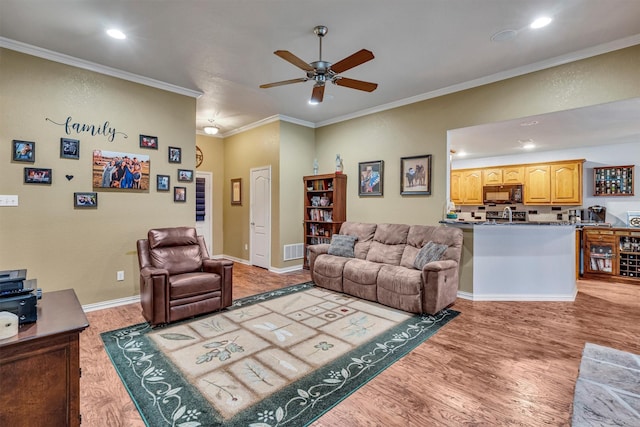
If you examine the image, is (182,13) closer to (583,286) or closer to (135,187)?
(135,187)

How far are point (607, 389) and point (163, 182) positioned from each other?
5143 mm

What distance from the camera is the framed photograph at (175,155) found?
445 cm

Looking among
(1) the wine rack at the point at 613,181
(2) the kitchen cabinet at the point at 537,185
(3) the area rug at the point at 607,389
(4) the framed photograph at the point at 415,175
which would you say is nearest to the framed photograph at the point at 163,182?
(4) the framed photograph at the point at 415,175

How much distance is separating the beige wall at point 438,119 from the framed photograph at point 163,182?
3.02 metres

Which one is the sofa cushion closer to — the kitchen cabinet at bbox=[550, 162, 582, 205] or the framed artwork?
the framed artwork

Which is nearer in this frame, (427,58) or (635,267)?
(427,58)

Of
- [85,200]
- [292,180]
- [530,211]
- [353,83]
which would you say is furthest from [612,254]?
[85,200]

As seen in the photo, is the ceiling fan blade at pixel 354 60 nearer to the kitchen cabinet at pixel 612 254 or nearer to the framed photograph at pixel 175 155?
the framed photograph at pixel 175 155

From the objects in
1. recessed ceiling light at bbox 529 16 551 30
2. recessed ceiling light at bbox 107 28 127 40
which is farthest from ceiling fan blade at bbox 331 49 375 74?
recessed ceiling light at bbox 107 28 127 40

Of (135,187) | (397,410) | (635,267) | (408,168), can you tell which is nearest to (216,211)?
(135,187)

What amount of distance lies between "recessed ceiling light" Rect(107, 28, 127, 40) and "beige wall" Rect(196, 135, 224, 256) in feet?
13.0

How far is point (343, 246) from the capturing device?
4922 millimetres

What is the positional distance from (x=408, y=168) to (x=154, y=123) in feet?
12.7

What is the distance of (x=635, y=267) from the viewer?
5328mm
